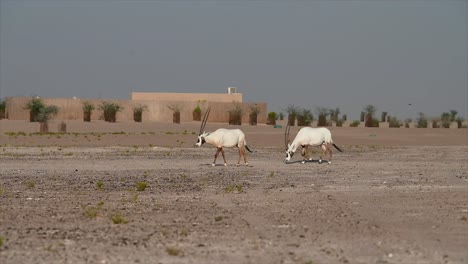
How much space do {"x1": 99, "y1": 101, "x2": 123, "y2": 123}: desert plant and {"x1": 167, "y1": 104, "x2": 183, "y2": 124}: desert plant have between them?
185 inches

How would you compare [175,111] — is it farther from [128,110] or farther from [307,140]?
[307,140]

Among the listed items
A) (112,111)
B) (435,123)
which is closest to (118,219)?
(112,111)

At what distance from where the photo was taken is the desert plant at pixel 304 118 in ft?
274

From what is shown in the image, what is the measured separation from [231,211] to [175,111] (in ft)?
209

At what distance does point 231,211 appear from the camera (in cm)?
1666

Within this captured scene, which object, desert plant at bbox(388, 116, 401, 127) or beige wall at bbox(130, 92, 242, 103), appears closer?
desert plant at bbox(388, 116, 401, 127)

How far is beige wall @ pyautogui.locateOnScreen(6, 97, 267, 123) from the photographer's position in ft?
258

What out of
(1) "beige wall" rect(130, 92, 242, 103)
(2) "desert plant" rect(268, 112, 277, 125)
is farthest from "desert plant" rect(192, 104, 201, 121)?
(1) "beige wall" rect(130, 92, 242, 103)

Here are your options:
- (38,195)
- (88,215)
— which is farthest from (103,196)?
(88,215)

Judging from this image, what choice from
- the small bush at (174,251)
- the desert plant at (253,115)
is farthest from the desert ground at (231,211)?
the desert plant at (253,115)

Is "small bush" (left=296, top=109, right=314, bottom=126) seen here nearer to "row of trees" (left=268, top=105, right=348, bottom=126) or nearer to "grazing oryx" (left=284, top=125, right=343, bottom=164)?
"row of trees" (left=268, top=105, right=348, bottom=126)

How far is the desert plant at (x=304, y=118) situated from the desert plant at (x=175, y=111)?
34.7ft

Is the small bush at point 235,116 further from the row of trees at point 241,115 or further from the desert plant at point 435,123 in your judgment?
the desert plant at point 435,123

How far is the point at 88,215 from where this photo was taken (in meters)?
15.6
